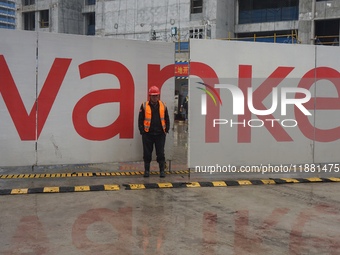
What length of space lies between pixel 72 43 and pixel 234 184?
13.9 feet

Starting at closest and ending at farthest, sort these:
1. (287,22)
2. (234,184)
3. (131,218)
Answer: (131,218) → (234,184) → (287,22)

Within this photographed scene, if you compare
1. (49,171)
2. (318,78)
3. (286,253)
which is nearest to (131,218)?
(286,253)

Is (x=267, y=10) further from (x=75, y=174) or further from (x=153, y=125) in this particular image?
(x=75, y=174)

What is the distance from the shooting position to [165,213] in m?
5.96

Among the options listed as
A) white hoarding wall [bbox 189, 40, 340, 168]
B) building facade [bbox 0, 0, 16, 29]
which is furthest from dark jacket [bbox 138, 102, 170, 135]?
building facade [bbox 0, 0, 16, 29]

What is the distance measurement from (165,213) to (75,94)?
3.58 m

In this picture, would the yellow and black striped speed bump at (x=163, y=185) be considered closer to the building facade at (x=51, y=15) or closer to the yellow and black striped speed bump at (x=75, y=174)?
the yellow and black striped speed bump at (x=75, y=174)

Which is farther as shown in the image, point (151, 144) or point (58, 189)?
point (151, 144)

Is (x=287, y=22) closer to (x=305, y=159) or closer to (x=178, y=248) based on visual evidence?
(x=305, y=159)

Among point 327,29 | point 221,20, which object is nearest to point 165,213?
point 221,20

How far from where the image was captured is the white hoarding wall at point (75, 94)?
798 cm

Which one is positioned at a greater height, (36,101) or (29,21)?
(29,21)

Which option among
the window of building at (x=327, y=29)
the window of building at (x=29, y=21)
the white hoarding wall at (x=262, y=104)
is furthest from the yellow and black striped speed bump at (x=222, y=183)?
the window of building at (x=29, y=21)

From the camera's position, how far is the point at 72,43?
825 cm
